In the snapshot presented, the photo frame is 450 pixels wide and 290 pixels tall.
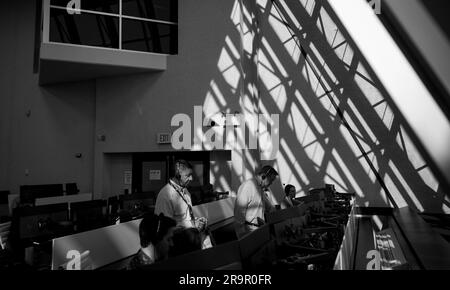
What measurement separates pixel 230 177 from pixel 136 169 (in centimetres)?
342

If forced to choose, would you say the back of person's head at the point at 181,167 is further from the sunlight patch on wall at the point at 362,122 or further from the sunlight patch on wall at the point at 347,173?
the sunlight patch on wall at the point at 362,122

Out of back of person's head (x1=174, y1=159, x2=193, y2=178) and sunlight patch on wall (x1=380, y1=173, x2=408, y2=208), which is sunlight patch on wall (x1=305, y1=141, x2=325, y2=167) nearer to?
sunlight patch on wall (x1=380, y1=173, x2=408, y2=208)

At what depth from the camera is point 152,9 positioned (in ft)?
36.3

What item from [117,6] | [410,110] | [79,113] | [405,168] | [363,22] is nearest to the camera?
[410,110]

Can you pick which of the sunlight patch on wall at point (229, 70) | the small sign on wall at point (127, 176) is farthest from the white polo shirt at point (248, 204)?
the small sign on wall at point (127, 176)

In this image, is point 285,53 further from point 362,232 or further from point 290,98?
point 362,232

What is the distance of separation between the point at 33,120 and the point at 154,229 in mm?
12602

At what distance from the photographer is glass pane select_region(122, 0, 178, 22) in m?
10.8

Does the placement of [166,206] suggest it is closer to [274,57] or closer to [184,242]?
[184,242]

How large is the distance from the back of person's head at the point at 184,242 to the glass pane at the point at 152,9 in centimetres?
1000

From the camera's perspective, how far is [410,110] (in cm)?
641

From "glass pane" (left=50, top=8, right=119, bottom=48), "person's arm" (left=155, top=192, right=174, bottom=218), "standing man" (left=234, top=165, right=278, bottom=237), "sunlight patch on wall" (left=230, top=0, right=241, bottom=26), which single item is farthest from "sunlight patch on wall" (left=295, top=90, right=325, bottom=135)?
"person's arm" (left=155, top=192, right=174, bottom=218)

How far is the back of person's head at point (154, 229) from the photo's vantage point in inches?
103

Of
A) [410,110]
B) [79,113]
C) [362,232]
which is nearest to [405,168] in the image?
[362,232]
